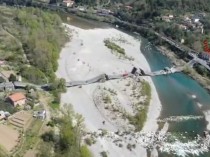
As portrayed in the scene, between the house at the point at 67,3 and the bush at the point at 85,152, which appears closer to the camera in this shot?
the bush at the point at 85,152

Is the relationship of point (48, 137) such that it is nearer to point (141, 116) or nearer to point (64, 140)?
point (64, 140)

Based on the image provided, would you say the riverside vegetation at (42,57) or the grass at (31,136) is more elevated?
the riverside vegetation at (42,57)

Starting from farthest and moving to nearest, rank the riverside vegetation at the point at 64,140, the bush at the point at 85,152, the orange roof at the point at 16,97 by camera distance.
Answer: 1. the orange roof at the point at 16,97
2. the bush at the point at 85,152
3. the riverside vegetation at the point at 64,140

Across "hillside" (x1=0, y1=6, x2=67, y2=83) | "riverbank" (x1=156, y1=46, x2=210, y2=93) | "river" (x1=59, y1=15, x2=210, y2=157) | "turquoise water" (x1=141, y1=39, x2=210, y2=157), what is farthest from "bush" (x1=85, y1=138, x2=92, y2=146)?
"riverbank" (x1=156, y1=46, x2=210, y2=93)

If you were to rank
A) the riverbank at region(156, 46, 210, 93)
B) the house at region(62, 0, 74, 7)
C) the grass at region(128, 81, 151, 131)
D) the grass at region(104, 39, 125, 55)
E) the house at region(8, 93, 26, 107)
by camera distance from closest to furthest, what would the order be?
the house at region(8, 93, 26, 107), the grass at region(128, 81, 151, 131), the riverbank at region(156, 46, 210, 93), the grass at region(104, 39, 125, 55), the house at region(62, 0, 74, 7)

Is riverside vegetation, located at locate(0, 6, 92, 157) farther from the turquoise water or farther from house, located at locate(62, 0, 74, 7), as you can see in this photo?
house, located at locate(62, 0, 74, 7)

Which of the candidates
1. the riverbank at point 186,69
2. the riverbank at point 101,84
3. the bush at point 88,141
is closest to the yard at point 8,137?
the bush at point 88,141

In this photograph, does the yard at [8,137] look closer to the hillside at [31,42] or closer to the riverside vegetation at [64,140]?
the riverside vegetation at [64,140]
